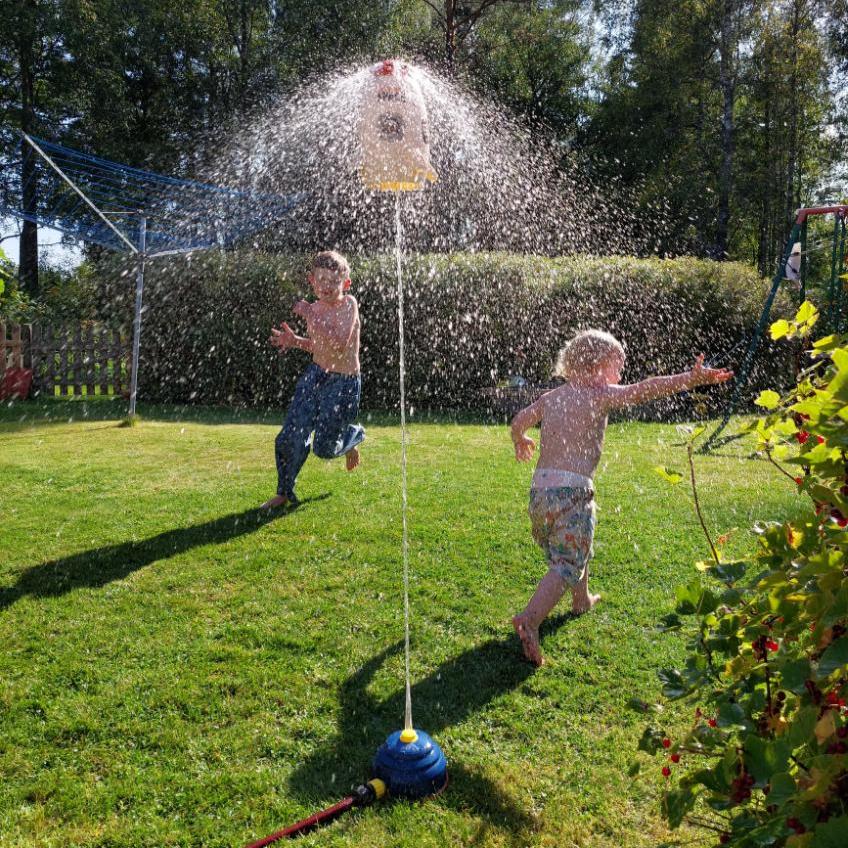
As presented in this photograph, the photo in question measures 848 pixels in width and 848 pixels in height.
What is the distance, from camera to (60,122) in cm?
2231

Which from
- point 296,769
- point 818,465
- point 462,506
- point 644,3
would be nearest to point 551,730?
point 296,769

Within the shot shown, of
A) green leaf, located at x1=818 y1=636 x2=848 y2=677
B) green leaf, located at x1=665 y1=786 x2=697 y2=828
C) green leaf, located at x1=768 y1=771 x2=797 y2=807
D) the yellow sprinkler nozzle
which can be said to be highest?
green leaf, located at x1=818 y1=636 x2=848 y2=677

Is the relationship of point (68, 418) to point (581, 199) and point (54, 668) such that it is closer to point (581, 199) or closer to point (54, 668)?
point (54, 668)

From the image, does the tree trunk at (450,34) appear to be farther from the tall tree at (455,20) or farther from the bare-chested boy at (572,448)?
the bare-chested boy at (572,448)

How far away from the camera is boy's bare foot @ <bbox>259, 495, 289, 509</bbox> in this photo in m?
5.19

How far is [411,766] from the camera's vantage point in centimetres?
227

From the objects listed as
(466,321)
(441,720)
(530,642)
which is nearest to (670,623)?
(441,720)

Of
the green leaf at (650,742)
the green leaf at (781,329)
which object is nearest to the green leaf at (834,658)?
the green leaf at (650,742)

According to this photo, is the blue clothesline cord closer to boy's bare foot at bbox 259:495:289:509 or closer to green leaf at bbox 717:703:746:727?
boy's bare foot at bbox 259:495:289:509

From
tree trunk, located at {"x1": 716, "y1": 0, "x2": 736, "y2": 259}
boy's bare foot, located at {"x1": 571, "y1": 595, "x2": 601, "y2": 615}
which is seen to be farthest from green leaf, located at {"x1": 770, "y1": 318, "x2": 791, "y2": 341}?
tree trunk, located at {"x1": 716, "y1": 0, "x2": 736, "y2": 259}

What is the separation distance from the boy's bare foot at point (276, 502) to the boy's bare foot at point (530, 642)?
2.52m

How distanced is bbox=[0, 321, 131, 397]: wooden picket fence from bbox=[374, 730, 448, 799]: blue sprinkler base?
37.1ft

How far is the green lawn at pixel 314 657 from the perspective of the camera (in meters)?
2.23

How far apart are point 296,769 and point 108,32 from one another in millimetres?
Answer: 24647
